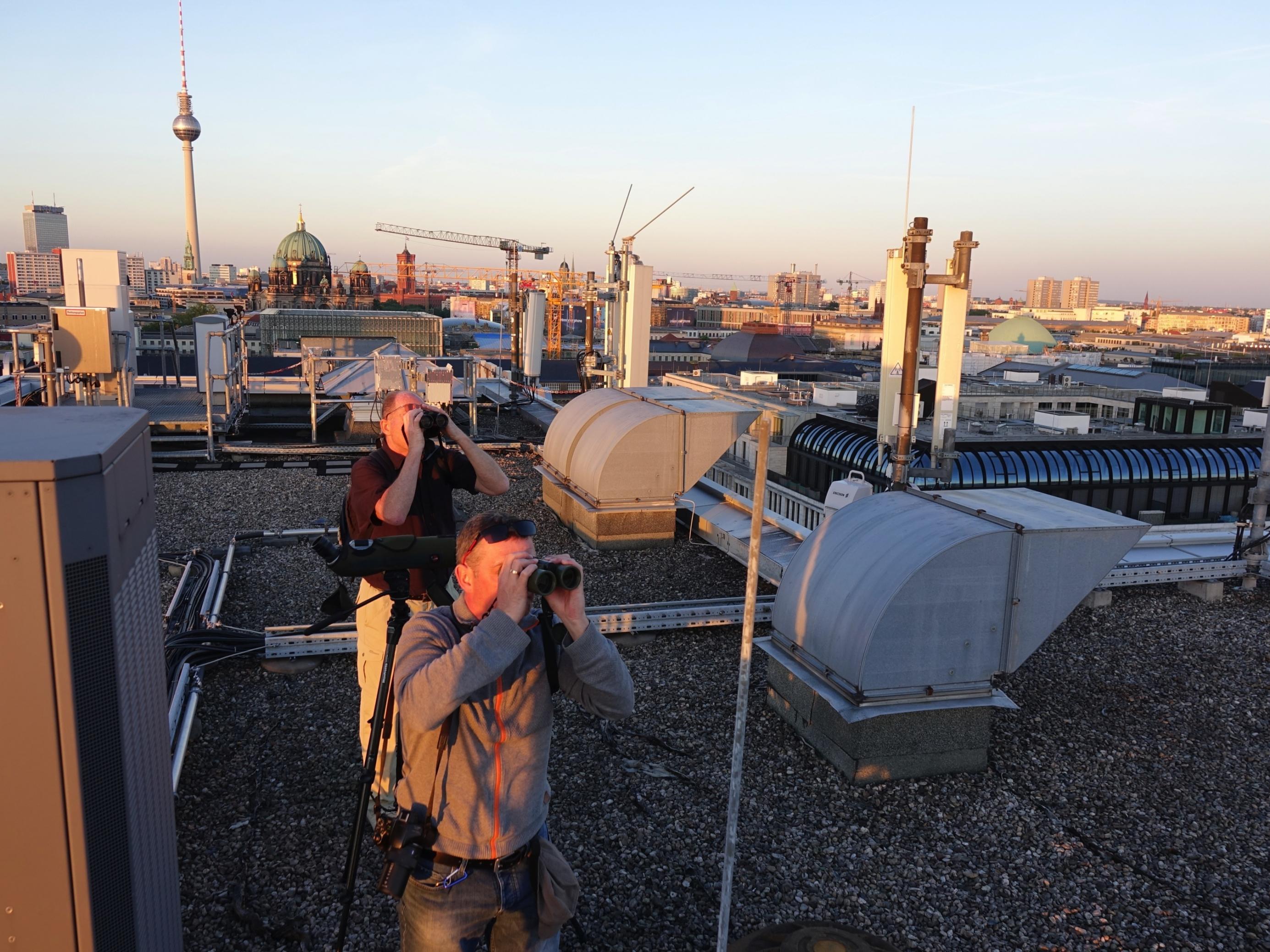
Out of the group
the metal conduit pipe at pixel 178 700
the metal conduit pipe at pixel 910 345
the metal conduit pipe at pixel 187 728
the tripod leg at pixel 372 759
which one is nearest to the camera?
the tripod leg at pixel 372 759

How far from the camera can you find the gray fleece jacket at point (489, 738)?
2.66m

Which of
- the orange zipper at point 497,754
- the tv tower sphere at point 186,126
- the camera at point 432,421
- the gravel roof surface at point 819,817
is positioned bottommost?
the gravel roof surface at point 819,817

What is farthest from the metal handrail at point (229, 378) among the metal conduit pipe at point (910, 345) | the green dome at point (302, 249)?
the green dome at point (302, 249)

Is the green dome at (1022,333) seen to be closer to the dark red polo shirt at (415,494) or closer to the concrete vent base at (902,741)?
the concrete vent base at (902,741)

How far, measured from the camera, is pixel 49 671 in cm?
214

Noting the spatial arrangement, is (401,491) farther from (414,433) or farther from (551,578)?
(551,578)

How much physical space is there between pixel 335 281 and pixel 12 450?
142326 mm

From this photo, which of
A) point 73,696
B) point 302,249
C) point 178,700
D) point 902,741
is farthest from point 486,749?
point 302,249

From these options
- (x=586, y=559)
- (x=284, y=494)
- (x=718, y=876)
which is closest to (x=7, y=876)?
(x=718, y=876)

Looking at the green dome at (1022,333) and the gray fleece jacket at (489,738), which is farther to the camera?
the green dome at (1022,333)

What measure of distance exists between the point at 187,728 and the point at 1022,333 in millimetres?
100824

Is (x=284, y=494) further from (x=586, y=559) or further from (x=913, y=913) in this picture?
(x=913, y=913)

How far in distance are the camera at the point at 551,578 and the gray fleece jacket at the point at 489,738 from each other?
6.1 inches

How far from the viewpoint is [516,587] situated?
98.3 inches
